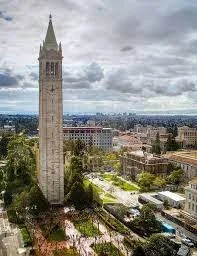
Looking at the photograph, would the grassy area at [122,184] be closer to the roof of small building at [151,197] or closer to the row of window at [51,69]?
the roof of small building at [151,197]

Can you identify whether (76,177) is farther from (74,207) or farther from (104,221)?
(104,221)

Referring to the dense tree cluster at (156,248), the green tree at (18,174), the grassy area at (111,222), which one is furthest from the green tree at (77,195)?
the dense tree cluster at (156,248)

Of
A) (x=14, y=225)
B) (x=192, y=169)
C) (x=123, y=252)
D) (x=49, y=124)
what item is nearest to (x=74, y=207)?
(x=14, y=225)

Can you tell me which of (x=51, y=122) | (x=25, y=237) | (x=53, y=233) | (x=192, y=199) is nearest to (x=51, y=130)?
(x=51, y=122)

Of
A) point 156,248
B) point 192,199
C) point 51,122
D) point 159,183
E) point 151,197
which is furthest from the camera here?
point 159,183

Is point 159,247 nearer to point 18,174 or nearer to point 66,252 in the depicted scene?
point 66,252

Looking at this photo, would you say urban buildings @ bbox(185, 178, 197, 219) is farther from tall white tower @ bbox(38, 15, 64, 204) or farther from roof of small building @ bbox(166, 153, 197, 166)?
roof of small building @ bbox(166, 153, 197, 166)
